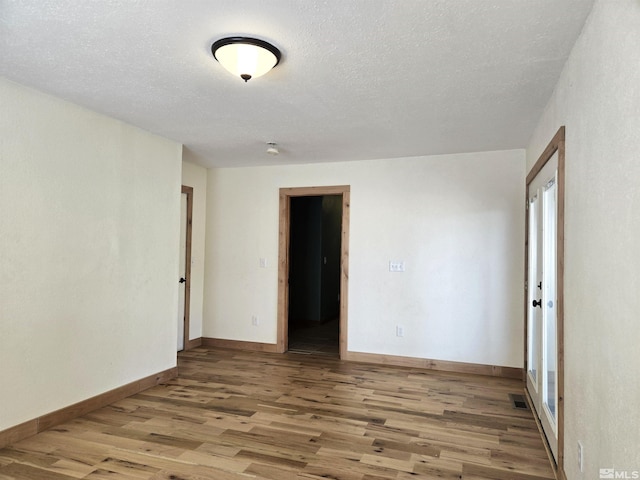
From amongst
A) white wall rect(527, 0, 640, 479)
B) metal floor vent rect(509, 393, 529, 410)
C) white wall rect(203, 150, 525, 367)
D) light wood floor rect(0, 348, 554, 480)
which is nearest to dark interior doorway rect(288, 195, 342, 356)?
white wall rect(203, 150, 525, 367)

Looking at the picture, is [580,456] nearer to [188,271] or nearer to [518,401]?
[518,401]

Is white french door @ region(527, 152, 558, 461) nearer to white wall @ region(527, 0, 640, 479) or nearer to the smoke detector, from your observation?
white wall @ region(527, 0, 640, 479)

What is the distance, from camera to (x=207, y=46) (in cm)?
227

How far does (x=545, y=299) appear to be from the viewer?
10.6 ft

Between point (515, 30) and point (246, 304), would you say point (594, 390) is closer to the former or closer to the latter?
point (515, 30)

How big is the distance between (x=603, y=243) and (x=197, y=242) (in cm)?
485

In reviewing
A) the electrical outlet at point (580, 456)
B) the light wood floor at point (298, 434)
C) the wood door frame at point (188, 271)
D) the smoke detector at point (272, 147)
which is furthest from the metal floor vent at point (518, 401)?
the wood door frame at point (188, 271)

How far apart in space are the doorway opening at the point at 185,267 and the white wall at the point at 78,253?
1125 mm

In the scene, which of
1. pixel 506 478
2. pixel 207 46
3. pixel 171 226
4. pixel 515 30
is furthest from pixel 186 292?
pixel 515 30

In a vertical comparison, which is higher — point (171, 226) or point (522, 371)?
point (171, 226)

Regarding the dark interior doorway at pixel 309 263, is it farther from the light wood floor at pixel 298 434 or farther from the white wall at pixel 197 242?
the light wood floor at pixel 298 434

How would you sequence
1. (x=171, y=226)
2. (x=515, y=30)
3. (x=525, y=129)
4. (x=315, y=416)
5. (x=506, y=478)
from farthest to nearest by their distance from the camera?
1. (x=171, y=226)
2. (x=525, y=129)
3. (x=315, y=416)
4. (x=506, y=478)
5. (x=515, y=30)

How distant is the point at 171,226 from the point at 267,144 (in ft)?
4.18

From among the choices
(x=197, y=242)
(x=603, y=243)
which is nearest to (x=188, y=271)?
(x=197, y=242)
